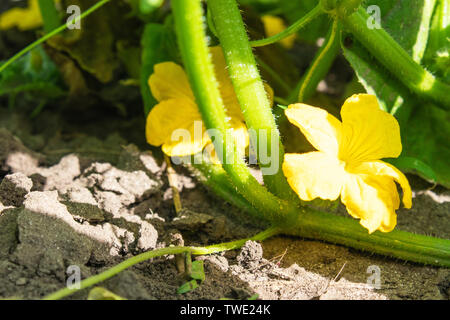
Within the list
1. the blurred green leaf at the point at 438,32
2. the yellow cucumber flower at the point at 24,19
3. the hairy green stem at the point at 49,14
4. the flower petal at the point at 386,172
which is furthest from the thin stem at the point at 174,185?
the yellow cucumber flower at the point at 24,19

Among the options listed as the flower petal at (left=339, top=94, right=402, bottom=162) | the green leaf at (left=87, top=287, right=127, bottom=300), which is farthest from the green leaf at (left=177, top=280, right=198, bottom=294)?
the flower petal at (left=339, top=94, right=402, bottom=162)

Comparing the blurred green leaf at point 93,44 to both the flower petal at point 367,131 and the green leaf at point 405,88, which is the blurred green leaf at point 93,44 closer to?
the green leaf at point 405,88


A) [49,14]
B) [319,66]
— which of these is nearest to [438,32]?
[319,66]

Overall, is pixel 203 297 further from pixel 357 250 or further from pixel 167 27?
pixel 167 27

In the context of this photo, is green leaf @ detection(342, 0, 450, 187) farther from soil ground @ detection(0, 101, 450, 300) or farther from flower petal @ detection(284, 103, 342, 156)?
flower petal @ detection(284, 103, 342, 156)

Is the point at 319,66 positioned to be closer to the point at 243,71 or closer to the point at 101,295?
the point at 243,71

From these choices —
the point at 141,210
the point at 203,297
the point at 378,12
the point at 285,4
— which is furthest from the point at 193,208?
the point at 285,4
